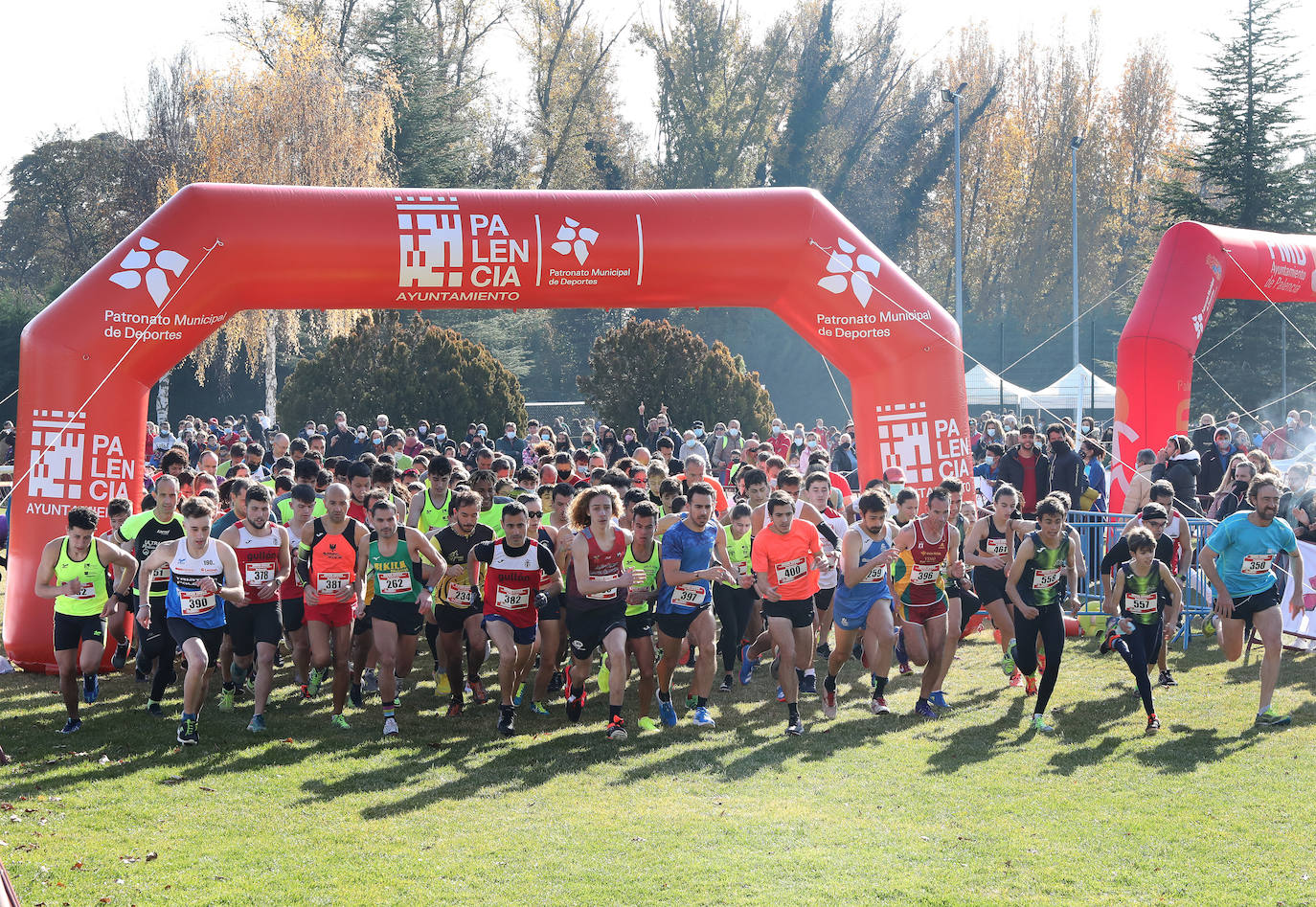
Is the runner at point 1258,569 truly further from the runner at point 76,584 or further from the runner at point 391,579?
the runner at point 76,584

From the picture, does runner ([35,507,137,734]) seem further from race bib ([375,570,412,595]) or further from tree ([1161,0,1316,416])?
tree ([1161,0,1316,416])

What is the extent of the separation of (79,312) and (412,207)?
298cm

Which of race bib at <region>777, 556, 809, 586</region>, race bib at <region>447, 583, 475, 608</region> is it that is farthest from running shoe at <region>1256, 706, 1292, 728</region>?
race bib at <region>447, 583, 475, 608</region>

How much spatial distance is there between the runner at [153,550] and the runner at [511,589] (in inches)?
93.1

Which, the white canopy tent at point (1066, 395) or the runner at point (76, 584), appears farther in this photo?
the white canopy tent at point (1066, 395)

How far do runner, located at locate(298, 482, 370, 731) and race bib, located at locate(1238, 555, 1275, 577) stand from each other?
6346 millimetres

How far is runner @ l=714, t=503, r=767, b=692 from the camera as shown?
910 centimetres

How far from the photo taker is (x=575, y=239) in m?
11.1

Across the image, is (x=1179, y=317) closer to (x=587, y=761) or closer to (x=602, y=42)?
(x=587, y=761)

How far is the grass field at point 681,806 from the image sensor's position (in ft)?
18.9

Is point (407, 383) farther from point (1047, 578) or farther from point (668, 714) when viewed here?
point (1047, 578)

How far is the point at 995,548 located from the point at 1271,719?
2.21m

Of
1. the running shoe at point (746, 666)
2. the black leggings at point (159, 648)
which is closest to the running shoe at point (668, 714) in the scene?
the running shoe at point (746, 666)

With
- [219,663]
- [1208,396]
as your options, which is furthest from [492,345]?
[219,663]
